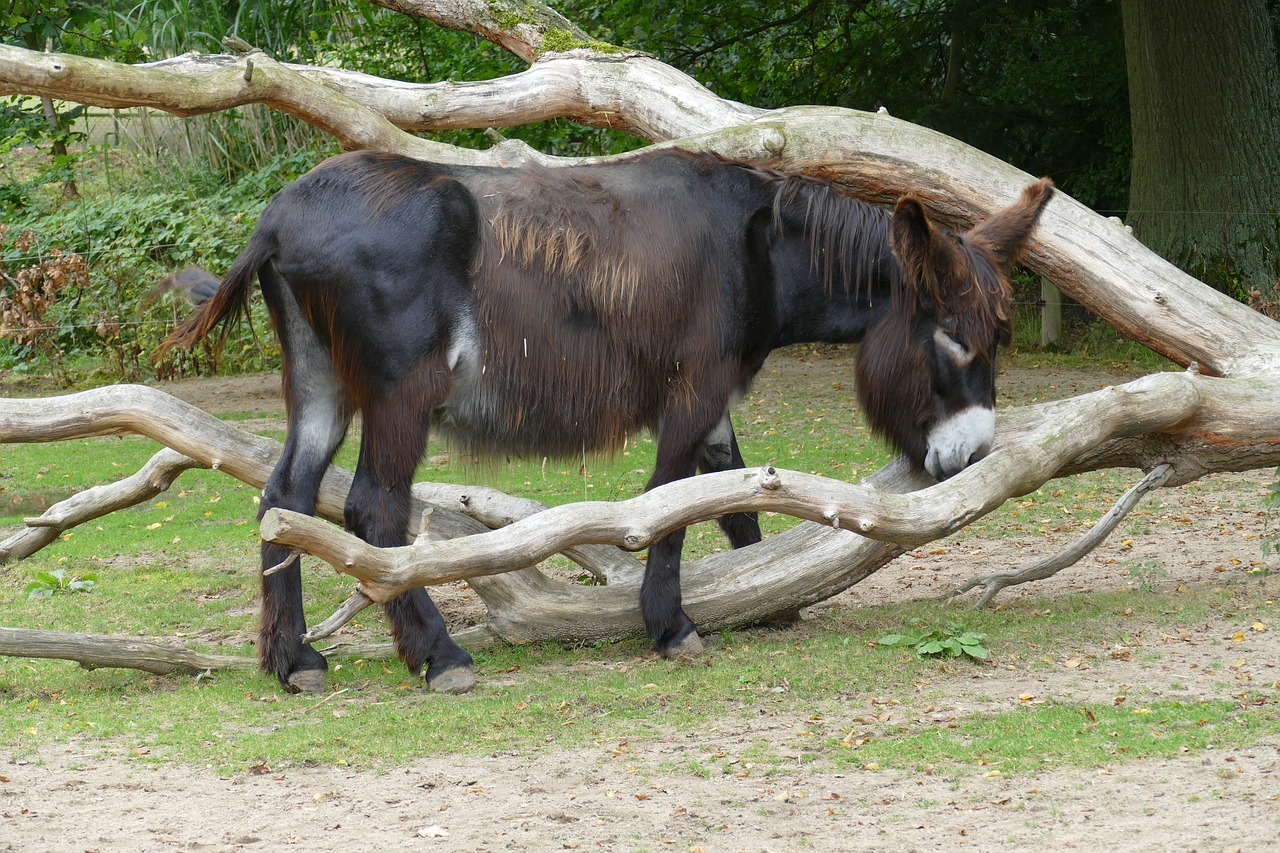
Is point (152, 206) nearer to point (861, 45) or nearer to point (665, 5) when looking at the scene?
point (665, 5)

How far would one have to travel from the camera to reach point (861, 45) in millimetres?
15219

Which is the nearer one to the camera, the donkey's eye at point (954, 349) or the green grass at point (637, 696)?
the green grass at point (637, 696)

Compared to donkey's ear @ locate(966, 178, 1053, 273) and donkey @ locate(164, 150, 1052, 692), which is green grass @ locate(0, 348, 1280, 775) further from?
donkey's ear @ locate(966, 178, 1053, 273)

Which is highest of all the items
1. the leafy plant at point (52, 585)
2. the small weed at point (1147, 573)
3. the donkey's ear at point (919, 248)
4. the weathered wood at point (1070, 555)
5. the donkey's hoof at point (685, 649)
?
the donkey's ear at point (919, 248)

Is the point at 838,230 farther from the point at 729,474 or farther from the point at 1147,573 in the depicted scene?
the point at 1147,573

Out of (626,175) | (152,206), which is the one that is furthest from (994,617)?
(152,206)

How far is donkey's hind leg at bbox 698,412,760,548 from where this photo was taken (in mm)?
5395

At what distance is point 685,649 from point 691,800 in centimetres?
148

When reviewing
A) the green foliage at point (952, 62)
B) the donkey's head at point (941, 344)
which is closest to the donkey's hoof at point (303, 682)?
the donkey's head at point (941, 344)

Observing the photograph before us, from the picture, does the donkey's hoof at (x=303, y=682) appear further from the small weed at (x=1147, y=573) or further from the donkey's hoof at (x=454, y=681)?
the small weed at (x=1147, y=573)

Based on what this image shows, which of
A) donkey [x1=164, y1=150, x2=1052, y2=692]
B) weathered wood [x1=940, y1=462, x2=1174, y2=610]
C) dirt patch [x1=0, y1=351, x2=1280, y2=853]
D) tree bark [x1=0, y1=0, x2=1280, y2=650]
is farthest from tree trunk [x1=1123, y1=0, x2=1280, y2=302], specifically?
dirt patch [x1=0, y1=351, x2=1280, y2=853]

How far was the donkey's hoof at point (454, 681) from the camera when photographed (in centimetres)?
479

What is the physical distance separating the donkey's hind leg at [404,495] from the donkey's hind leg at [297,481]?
274 mm

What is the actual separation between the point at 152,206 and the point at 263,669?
1124 cm
